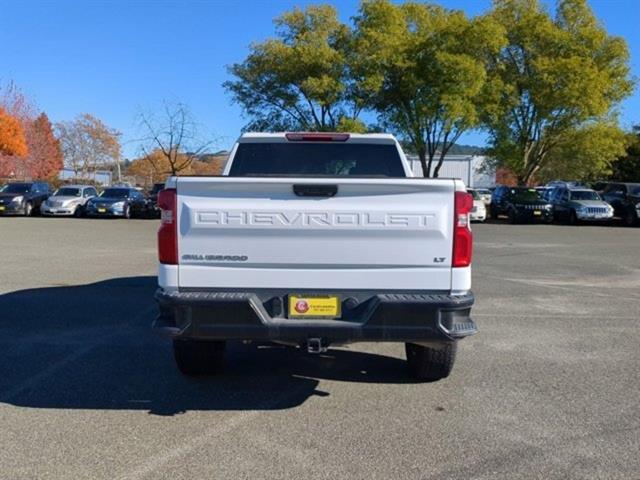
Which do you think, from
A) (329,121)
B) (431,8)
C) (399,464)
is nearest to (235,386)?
(399,464)

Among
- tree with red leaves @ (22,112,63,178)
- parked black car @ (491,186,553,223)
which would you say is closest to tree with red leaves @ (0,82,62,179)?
tree with red leaves @ (22,112,63,178)

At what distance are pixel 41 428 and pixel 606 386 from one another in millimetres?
4428

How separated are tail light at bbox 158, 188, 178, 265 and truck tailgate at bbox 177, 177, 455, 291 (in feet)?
0.12

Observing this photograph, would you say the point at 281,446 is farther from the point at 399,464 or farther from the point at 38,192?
the point at 38,192

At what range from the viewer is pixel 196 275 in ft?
14.2

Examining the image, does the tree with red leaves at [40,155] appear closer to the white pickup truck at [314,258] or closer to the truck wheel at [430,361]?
the truck wheel at [430,361]

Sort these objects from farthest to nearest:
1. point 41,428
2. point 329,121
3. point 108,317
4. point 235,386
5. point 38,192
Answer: point 329,121, point 38,192, point 108,317, point 235,386, point 41,428

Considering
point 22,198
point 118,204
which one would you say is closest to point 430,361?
point 118,204

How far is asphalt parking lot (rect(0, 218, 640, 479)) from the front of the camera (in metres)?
3.90

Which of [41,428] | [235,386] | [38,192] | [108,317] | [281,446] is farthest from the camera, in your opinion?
[38,192]

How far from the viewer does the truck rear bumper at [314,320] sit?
428cm

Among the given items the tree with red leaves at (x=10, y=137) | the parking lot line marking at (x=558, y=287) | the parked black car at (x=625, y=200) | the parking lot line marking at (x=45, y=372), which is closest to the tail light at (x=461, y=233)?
the parking lot line marking at (x=45, y=372)

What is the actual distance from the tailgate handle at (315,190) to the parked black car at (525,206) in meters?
27.4

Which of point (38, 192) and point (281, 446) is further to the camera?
point (38, 192)
